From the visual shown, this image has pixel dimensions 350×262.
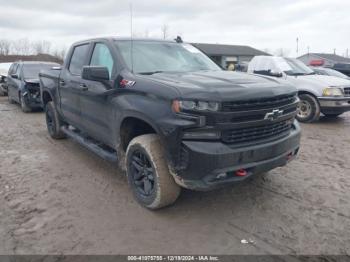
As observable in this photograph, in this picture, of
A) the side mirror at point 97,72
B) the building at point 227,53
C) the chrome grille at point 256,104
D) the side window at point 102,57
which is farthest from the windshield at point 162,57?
the building at point 227,53

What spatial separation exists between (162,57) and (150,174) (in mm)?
1679

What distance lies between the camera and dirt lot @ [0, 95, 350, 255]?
3064 millimetres

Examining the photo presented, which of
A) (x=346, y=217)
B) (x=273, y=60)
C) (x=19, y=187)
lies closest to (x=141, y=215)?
(x=19, y=187)

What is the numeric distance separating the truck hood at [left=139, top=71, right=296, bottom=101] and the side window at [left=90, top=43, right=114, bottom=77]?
82cm

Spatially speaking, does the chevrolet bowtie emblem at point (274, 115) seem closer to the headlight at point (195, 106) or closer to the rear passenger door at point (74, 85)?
the headlight at point (195, 106)

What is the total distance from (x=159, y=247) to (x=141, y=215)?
661 mm

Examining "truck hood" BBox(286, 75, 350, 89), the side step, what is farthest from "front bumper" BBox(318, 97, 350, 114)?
the side step

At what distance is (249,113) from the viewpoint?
320 centimetres

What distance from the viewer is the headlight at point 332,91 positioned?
8.20m

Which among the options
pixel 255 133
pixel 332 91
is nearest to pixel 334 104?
pixel 332 91

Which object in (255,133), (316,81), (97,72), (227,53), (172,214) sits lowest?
(172,214)

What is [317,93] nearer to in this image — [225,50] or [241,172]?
[241,172]

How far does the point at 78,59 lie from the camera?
5.34 meters

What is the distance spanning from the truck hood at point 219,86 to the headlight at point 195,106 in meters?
0.05
